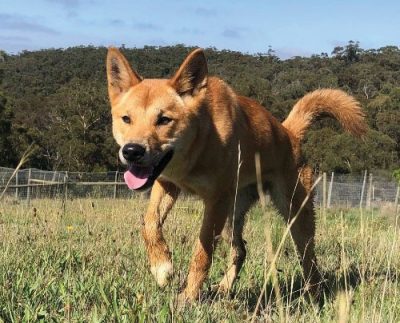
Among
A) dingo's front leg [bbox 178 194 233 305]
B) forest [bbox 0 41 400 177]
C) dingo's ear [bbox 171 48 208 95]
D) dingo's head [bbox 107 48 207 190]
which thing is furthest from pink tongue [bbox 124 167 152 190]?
forest [bbox 0 41 400 177]

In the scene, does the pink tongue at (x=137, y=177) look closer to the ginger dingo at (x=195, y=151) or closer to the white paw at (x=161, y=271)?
the ginger dingo at (x=195, y=151)

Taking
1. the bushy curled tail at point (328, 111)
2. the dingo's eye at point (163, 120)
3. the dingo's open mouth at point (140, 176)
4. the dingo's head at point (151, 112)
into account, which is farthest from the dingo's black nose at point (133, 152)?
the bushy curled tail at point (328, 111)

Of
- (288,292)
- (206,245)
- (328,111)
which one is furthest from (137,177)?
(328,111)

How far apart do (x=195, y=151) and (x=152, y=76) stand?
3055 inches

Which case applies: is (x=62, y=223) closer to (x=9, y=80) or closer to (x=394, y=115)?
(x=394, y=115)

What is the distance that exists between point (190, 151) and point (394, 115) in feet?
197

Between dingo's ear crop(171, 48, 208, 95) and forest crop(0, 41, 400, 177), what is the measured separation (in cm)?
679

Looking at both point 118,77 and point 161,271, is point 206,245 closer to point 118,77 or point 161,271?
point 161,271

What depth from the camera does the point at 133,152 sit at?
3.97m

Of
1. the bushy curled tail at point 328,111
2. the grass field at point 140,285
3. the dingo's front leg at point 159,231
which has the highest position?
the bushy curled tail at point 328,111

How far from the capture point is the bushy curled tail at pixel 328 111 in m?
6.20

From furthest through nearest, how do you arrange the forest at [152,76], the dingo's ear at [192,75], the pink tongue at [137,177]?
the forest at [152,76], the dingo's ear at [192,75], the pink tongue at [137,177]

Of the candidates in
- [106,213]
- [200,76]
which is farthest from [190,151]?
[106,213]

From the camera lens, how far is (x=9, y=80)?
10206 centimetres
